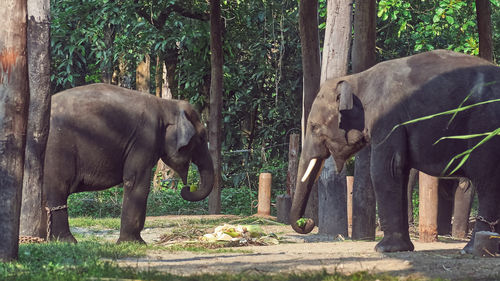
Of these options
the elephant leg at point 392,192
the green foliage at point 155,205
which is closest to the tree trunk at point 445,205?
the elephant leg at point 392,192

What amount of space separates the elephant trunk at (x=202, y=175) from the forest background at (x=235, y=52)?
261 inches

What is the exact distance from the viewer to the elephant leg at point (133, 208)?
10.9 m

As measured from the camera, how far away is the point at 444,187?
13.0 m

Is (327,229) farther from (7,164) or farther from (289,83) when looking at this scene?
(289,83)

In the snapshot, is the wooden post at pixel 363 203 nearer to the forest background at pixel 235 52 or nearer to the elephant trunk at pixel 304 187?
the elephant trunk at pixel 304 187

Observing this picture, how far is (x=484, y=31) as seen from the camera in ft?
41.9

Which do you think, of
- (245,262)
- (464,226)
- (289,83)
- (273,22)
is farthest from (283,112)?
(245,262)

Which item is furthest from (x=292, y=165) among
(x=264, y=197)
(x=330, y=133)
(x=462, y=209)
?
(x=330, y=133)

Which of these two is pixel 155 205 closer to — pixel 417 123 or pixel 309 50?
pixel 309 50

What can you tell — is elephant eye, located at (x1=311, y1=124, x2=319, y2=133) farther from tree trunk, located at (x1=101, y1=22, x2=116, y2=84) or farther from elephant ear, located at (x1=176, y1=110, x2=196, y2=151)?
tree trunk, located at (x1=101, y1=22, x2=116, y2=84)

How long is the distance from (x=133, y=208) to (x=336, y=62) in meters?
3.50

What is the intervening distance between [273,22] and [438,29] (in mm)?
4181

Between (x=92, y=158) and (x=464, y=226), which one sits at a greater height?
(x=92, y=158)

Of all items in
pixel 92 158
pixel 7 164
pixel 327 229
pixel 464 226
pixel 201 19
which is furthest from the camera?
pixel 201 19
